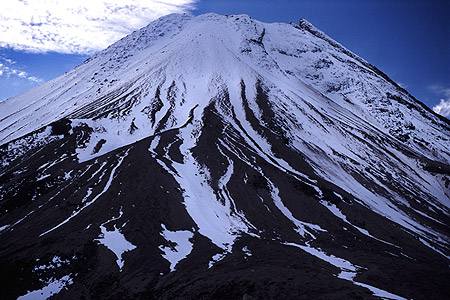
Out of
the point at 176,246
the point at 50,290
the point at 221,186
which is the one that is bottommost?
the point at 176,246

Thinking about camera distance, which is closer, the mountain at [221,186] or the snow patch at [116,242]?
the mountain at [221,186]

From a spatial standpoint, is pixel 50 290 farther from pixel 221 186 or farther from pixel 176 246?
pixel 221 186

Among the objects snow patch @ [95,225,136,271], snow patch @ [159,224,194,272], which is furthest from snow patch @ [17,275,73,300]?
snow patch @ [159,224,194,272]

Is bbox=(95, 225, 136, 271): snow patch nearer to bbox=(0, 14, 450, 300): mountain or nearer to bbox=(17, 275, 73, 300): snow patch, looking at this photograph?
bbox=(0, 14, 450, 300): mountain

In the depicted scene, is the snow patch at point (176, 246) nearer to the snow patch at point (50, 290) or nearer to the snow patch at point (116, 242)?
A: the snow patch at point (116, 242)

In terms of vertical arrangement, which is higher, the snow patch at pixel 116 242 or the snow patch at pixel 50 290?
the snow patch at pixel 116 242

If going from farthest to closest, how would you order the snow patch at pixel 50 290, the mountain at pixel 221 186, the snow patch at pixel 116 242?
the snow patch at pixel 116 242 < the mountain at pixel 221 186 < the snow patch at pixel 50 290

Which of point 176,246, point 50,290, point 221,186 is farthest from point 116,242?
point 221,186

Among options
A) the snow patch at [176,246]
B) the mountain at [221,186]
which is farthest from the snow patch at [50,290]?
the snow patch at [176,246]

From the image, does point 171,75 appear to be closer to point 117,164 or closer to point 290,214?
point 117,164

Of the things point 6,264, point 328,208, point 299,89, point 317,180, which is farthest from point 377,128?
point 6,264
